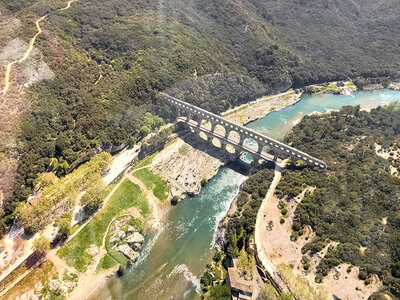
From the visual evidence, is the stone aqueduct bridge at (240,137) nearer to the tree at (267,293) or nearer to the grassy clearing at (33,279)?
the tree at (267,293)

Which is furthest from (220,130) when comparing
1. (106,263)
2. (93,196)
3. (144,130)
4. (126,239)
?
(106,263)

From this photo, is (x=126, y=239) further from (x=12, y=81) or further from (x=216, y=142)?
(x=12, y=81)

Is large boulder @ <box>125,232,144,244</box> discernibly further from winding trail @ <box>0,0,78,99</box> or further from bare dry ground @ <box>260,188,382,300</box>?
winding trail @ <box>0,0,78,99</box>

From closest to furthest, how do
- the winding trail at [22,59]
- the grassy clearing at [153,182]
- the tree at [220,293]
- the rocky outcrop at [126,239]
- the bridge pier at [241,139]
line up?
1. the tree at [220,293]
2. the rocky outcrop at [126,239]
3. the winding trail at [22,59]
4. the grassy clearing at [153,182]
5. the bridge pier at [241,139]

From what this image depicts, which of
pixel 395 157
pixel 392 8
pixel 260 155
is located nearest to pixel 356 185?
pixel 395 157

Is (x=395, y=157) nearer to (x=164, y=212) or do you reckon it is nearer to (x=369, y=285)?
(x=369, y=285)

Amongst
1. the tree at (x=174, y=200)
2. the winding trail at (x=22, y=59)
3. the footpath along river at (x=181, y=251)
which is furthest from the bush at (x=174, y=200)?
the winding trail at (x=22, y=59)

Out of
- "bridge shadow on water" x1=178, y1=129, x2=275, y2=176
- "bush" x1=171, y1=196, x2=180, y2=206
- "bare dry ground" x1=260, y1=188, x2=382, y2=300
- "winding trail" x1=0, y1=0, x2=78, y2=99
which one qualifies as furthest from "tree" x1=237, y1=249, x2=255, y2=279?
"winding trail" x1=0, y1=0, x2=78, y2=99
